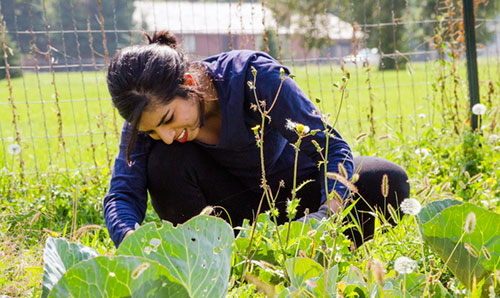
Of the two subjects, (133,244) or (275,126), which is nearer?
(133,244)

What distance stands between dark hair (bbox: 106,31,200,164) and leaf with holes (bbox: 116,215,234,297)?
832 millimetres

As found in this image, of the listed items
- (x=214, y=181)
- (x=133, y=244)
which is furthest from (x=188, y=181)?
(x=133, y=244)

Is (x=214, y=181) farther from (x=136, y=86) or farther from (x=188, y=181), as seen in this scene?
(x=136, y=86)

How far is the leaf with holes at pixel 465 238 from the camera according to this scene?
4.09 ft

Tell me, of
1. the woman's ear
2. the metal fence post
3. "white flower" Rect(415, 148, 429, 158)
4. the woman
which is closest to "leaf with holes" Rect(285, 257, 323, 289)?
the woman

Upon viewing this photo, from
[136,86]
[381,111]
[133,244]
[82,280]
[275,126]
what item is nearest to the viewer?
[82,280]

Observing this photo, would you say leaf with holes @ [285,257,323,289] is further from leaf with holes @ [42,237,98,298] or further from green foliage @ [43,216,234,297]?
leaf with holes @ [42,237,98,298]

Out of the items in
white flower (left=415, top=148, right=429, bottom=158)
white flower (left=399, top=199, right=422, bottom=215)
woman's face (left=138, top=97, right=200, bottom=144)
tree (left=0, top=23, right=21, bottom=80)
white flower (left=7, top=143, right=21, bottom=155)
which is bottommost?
white flower (left=415, top=148, right=429, bottom=158)

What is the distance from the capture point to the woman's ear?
206 centimetres

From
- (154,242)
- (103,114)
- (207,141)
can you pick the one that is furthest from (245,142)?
(103,114)

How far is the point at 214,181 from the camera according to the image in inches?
96.6

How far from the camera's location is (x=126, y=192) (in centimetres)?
214

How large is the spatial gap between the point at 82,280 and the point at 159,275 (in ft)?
0.42

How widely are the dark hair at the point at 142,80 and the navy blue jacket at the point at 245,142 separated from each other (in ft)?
0.69
